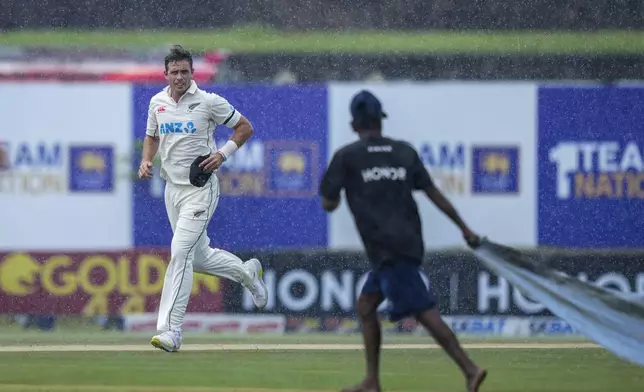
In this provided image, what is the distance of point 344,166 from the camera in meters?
9.50

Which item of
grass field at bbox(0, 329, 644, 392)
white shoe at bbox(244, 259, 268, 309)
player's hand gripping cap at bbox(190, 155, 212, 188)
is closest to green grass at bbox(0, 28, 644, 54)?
grass field at bbox(0, 329, 644, 392)

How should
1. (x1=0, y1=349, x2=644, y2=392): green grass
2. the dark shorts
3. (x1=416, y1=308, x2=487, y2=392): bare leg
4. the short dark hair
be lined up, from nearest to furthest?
1. (x1=416, y1=308, x2=487, y2=392): bare leg
2. the dark shorts
3. (x1=0, y1=349, x2=644, y2=392): green grass
4. the short dark hair

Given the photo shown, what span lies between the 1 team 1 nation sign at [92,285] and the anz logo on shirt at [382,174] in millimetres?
6497

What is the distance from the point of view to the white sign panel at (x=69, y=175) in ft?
53.1

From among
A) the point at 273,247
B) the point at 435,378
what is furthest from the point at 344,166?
the point at 273,247

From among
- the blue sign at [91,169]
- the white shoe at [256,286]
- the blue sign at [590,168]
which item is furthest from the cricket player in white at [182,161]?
the blue sign at [590,168]

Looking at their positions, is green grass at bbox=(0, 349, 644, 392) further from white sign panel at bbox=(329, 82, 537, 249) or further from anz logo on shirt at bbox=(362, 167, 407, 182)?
white sign panel at bbox=(329, 82, 537, 249)

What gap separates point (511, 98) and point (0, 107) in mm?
4708

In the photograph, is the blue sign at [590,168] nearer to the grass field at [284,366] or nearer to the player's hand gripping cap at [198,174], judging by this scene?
the grass field at [284,366]

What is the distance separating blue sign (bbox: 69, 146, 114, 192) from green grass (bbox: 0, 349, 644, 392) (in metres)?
3.45

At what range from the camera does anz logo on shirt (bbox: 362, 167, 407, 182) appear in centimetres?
949

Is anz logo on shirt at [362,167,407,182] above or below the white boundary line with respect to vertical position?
above

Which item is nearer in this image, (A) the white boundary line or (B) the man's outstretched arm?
(B) the man's outstretched arm

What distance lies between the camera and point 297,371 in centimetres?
1171
